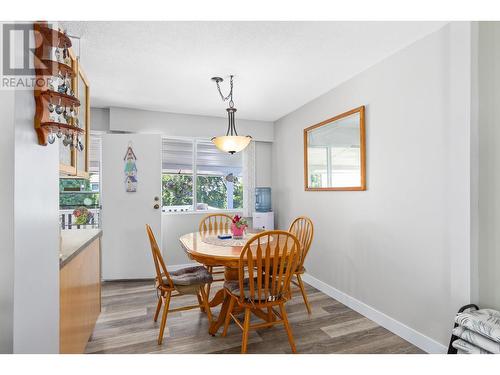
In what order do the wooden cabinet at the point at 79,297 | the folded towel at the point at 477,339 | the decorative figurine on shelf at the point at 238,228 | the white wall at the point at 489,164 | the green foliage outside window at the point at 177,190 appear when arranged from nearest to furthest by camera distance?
the folded towel at the point at 477,339, the wooden cabinet at the point at 79,297, the white wall at the point at 489,164, the decorative figurine on shelf at the point at 238,228, the green foliage outside window at the point at 177,190

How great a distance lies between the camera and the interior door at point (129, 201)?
3.74m

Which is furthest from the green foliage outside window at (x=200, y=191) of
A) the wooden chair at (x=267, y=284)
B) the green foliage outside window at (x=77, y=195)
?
the wooden chair at (x=267, y=284)

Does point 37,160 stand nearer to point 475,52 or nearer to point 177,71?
point 177,71

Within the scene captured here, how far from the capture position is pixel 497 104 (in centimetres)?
168

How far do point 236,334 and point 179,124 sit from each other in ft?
10.1

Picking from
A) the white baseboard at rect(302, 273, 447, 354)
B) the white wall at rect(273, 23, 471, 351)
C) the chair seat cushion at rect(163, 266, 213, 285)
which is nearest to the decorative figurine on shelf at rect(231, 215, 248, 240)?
the chair seat cushion at rect(163, 266, 213, 285)

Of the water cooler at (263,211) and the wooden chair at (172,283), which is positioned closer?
the wooden chair at (172,283)

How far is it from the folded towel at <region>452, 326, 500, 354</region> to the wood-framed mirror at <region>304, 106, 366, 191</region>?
141cm

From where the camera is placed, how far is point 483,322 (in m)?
1.49

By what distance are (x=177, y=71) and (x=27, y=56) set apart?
1904 millimetres

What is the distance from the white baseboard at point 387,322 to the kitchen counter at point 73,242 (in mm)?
2529

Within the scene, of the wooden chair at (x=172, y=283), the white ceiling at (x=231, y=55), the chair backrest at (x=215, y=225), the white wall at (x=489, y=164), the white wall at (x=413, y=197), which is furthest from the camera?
the chair backrest at (x=215, y=225)

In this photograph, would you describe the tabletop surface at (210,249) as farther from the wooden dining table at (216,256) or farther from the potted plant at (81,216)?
the potted plant at (81,216)

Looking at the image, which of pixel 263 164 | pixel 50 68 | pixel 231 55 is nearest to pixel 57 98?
pixel 50 68
